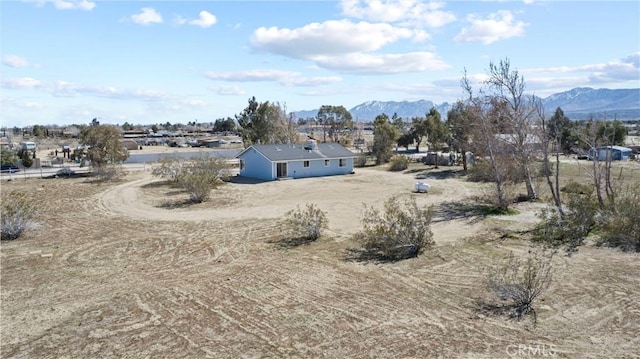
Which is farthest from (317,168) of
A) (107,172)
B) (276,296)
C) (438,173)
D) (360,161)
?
(276,296)

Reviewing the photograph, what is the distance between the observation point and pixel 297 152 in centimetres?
3969

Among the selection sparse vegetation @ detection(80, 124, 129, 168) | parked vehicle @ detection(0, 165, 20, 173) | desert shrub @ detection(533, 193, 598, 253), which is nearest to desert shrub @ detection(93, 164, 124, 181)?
sparse vegetation @ detection(80, 124, 129, 168)

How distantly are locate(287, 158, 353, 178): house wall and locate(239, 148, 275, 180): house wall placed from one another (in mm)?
1661

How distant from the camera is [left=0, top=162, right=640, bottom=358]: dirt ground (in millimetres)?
9375

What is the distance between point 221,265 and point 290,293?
11.4 feet

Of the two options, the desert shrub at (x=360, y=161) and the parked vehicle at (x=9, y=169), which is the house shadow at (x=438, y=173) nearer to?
the desert shrub at (x=360, y=161)

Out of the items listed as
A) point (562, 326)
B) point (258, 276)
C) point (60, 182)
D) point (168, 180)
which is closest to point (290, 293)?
point (258, 276)

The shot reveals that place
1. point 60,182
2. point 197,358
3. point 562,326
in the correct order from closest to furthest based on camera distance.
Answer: point 197,358 → point 562,326 → point 60,182

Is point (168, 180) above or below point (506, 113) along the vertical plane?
below

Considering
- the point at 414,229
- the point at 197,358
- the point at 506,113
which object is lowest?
the point at 197,358

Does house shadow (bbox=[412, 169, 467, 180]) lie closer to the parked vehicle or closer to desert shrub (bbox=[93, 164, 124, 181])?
desert shrub (bbox=[93, 164, 124, 181])

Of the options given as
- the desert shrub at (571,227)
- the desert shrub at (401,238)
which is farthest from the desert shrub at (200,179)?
the desert shrub at (571,227)

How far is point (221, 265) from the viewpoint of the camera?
48.8 ft

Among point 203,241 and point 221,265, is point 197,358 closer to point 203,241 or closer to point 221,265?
point 221,265
